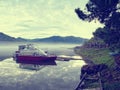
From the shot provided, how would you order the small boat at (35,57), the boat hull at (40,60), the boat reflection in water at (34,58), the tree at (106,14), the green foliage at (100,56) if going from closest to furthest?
the tree at (106,14) → the green foliage at (100,56) → the boat reflection in water at (34,58) → the boat hull at (40,60) → the small boat at (35,57)

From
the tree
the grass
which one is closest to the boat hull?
the grass

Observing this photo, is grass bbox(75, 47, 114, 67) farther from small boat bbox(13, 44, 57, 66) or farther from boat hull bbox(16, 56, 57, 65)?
small boat bbox(13, 44, 57, 66)

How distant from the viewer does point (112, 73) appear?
46875 mm

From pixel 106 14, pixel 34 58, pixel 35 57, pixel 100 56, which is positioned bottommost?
pixel 34 58

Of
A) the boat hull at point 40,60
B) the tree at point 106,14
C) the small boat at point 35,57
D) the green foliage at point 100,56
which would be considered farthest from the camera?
the small boat at point 35,57

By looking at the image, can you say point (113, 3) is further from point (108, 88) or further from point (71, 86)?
point (108, 88)

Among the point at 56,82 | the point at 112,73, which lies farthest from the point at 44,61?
the point at 112,73

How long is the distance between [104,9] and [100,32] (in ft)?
29.5

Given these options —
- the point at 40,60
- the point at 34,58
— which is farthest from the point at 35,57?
the point at 40,60

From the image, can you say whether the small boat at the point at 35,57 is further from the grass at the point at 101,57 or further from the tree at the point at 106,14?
the tree at the point at 106,14

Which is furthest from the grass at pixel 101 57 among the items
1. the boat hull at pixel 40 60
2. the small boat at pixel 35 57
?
the small boat at pixel 35 57

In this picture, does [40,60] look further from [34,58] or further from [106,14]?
[106,14]

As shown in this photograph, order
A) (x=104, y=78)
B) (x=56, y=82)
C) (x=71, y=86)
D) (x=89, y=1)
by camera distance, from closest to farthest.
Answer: (x=104, y=78) < (x=71, y=86) < (x=56, y=82) < (x=89, y=1)

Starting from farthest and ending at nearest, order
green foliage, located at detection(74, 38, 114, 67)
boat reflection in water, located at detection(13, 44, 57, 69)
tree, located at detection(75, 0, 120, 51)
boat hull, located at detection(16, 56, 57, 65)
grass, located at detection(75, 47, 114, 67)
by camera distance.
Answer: boat hull, located at detection(16, 56, 57, 65) → boat reflection in water, located at detection(13, 44, 57, 69) → green foliage, located at detection(74, 38, 114, 67) → grass, located at detection(75, 47, 114, 67) → tree, located at detection(75, 0, 120, 51)
